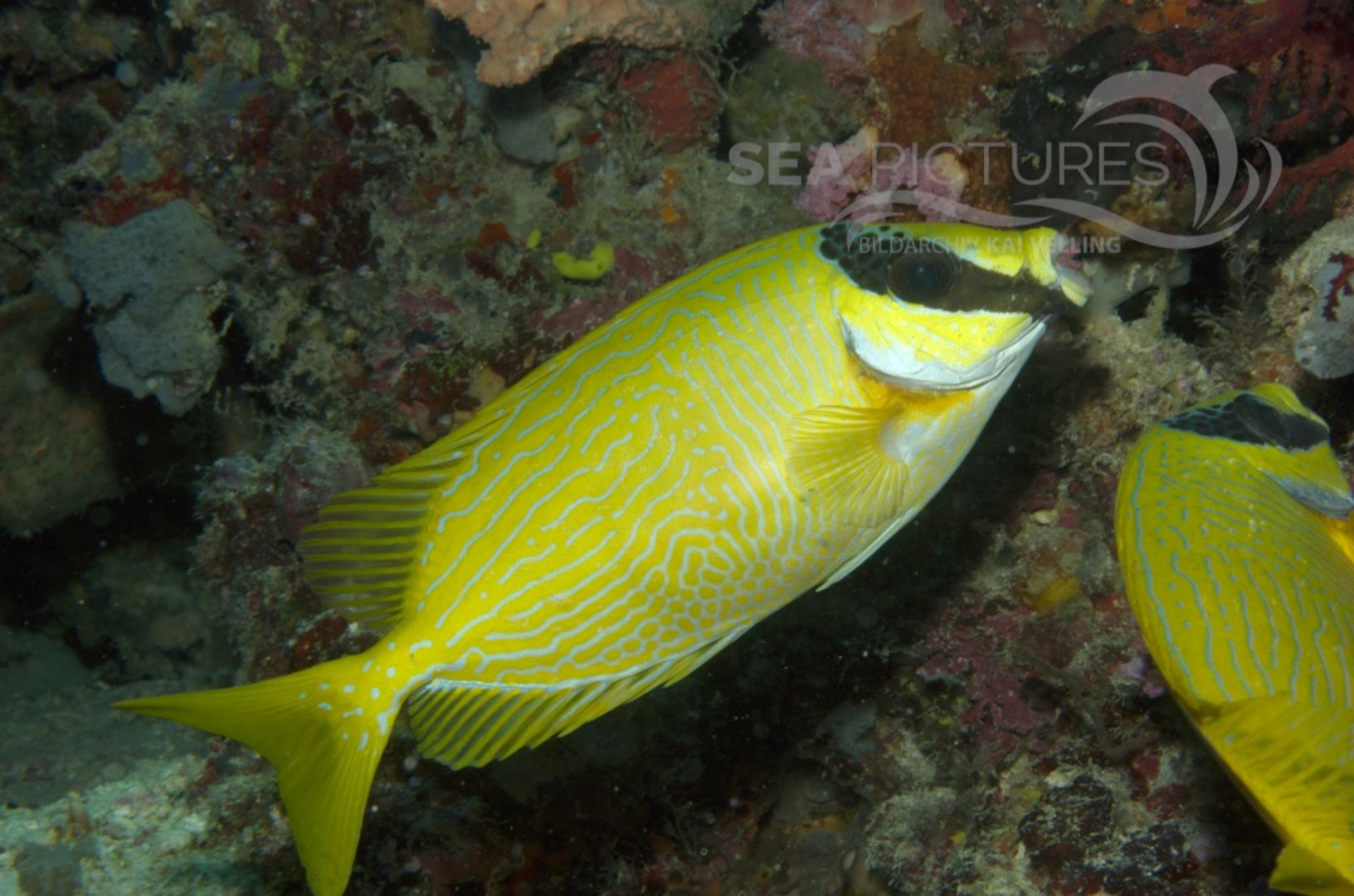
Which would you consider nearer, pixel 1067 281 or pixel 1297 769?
pixel 1297 769

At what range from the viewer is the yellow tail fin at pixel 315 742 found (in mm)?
2307

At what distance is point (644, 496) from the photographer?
96.2 inches

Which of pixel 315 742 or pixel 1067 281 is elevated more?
pixel 1067 281

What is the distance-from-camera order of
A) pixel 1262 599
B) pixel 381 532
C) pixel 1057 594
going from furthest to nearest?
A: pixel 1057 594, pixel 381 532, pixel 1262 599

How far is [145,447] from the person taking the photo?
25.1ft

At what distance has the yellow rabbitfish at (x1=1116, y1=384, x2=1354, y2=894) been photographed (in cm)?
190

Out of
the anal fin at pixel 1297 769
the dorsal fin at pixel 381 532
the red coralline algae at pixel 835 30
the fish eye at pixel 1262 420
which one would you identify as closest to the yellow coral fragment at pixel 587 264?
the red coralline algae at pixel 835 30

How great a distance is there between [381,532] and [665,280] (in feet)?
8.20

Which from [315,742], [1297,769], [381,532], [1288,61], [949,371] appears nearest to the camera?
[1297,769]

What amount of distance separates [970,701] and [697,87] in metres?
3.92

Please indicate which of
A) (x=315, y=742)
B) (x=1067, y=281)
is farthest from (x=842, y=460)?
(x=315, y=742)

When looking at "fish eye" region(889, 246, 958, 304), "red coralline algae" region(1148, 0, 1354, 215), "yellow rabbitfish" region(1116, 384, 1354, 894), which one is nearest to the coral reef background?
"red coralline algae" region(1148, 0, 1354, 215)

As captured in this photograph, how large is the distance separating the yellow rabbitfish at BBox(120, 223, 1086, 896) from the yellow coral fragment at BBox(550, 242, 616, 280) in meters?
1.97

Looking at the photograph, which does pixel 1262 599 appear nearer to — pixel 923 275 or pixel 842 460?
pixel 842 460
